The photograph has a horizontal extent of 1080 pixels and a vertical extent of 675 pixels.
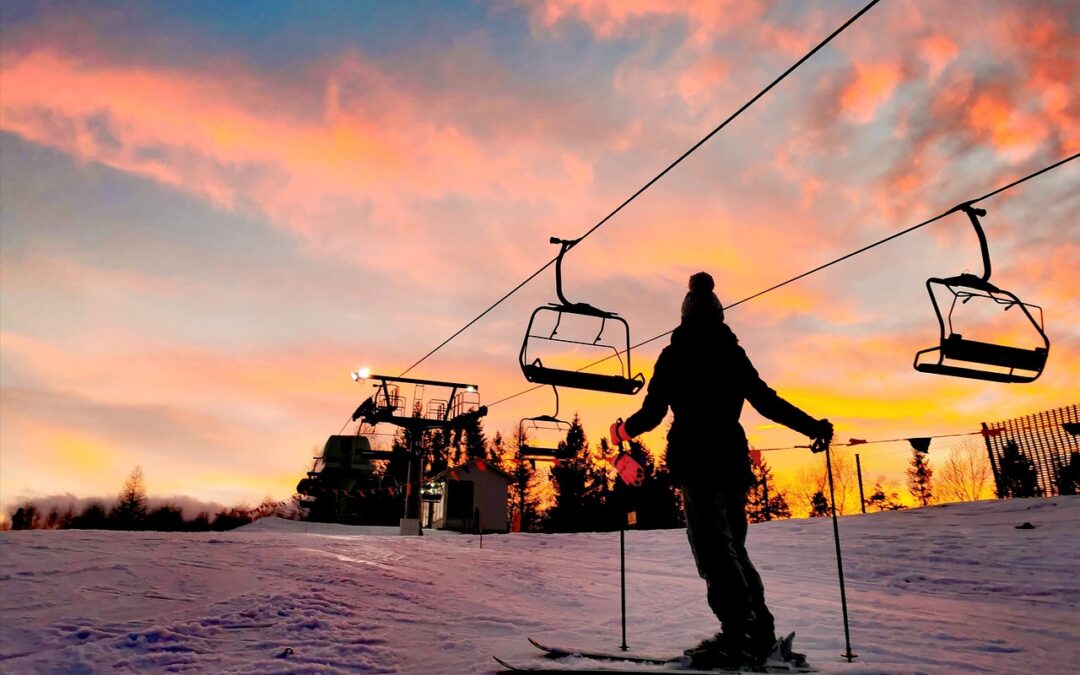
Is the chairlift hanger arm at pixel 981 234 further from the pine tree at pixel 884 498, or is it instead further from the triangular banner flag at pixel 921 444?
the pine tree at pixel 884 498

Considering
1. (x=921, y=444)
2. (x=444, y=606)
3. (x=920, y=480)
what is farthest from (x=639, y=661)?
(x=920, y=480)

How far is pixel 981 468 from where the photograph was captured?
119 feet

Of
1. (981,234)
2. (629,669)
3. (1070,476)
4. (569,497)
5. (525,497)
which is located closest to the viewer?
(629,669)

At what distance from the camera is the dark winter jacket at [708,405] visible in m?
4.77

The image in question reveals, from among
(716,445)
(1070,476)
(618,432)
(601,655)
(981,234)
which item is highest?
(981,234)

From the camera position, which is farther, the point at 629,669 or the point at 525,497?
the point at 525,497

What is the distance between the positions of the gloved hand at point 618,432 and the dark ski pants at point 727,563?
0.61 m

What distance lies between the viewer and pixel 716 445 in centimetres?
477

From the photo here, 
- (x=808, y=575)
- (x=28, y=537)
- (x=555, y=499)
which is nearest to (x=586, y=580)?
(x=808, y=575)

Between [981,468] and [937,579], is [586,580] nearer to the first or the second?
[937,579]

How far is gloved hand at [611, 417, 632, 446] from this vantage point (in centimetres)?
514

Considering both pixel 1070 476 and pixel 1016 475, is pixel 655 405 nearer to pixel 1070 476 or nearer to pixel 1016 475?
pixel 1070 476

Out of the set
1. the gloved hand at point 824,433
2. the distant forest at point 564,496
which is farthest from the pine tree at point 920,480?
the gloved hand at point 824,433

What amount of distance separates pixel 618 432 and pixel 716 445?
0.78 meters
